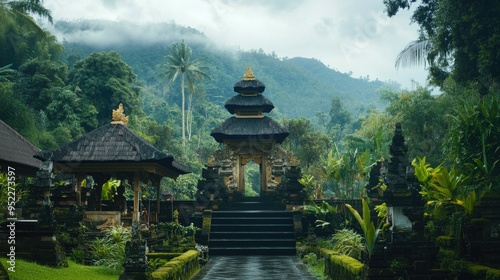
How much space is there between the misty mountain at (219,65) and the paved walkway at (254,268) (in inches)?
2745

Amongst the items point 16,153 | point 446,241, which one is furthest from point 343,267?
point 16,153

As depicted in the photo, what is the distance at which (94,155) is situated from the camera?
697 inches

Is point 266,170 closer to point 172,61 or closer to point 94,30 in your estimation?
point 172,61

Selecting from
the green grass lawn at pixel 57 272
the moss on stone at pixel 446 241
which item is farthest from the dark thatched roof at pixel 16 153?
the moss on stone at pixel 446 241

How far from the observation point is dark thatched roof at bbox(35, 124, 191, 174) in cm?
1728

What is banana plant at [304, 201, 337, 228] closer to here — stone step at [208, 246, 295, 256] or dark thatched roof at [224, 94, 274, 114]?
stone step at [208, 246, 295, 256]

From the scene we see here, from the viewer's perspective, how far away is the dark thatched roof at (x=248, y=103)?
26547mm

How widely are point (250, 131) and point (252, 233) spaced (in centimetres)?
718

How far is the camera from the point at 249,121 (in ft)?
87.0

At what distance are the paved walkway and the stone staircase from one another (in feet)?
2.65

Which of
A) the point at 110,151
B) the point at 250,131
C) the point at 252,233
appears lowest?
the point at 252,233

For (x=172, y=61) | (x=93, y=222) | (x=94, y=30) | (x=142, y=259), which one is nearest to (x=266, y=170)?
(x=93, y=222)

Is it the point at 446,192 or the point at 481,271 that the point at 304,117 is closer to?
the point at 446,192

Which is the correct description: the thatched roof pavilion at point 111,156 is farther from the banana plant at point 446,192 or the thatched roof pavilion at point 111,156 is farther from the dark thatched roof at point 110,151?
the banana plant at point 446,192
